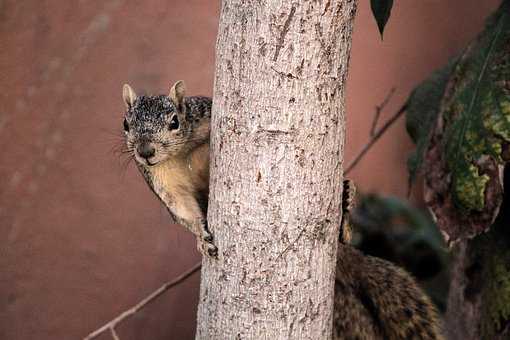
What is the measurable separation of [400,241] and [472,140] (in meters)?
1.02

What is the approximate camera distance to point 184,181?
131 centimetres

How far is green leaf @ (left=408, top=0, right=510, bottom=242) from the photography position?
4.26ft

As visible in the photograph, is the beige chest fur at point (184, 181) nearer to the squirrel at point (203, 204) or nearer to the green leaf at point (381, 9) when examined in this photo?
the squirrel at point (203, 204)

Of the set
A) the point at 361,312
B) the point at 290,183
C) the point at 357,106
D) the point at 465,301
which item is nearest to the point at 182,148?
the point at 290,183

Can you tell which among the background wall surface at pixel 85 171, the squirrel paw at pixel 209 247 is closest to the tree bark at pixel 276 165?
the squirrel paw at pixel 209 247

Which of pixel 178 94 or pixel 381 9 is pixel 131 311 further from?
pixel 381 9

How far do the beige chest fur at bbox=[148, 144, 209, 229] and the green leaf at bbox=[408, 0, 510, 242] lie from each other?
45cm

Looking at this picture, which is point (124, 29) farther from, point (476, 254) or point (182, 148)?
point (476, 254)

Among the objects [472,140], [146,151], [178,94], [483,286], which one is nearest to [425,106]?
[472,140]

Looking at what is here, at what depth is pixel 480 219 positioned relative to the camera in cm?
133

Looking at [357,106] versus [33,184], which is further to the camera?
[357,106]

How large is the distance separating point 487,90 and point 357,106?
0.95 metres

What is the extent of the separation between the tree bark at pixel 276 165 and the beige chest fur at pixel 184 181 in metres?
0.24

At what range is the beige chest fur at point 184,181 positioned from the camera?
1.29 m
